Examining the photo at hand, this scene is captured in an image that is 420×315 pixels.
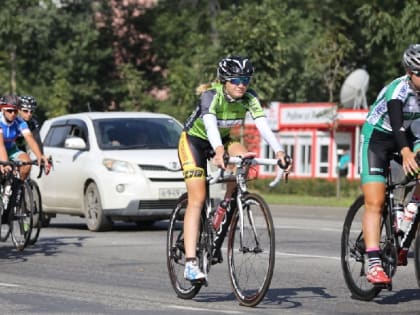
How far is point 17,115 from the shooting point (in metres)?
15.5

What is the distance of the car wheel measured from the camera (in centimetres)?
1950

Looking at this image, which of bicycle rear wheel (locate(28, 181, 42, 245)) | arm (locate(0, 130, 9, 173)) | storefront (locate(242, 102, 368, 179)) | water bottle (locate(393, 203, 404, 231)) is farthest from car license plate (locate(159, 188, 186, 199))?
storefront (locate(242, 102, 368, 179))

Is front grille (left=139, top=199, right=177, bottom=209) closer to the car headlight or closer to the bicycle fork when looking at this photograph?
the car headlight

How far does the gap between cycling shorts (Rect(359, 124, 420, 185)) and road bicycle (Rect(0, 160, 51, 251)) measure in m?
6.27

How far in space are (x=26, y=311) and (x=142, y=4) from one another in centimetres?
7210

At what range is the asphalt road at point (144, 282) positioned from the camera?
9898 millimetres

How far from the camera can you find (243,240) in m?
10.0

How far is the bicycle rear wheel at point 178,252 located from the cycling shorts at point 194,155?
34 cm

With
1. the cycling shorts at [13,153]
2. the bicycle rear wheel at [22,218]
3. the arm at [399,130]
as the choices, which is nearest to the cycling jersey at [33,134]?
the cycling shorts at [13,153]

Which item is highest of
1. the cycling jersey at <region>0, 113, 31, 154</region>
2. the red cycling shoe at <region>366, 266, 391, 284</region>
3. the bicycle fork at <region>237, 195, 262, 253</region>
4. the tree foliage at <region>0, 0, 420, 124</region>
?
the tree foliage at <region>0, 0, 420, 124</region>

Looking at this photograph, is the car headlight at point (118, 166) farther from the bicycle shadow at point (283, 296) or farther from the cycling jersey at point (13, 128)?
the bicycle shadow at point (283, 296)

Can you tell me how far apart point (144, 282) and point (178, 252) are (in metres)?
1.08

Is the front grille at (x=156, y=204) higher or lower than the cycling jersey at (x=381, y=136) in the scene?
lower

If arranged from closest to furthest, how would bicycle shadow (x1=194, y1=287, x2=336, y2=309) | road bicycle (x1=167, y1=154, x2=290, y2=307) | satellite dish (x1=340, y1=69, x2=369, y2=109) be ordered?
road bicycle (x1=167, y1=154, x2=290, y2=307), bicycle shadow (x1=194, y1=287, x2=336, y2=309), satellite dish (x1=340, y1=69, x2=369, y2=109)
